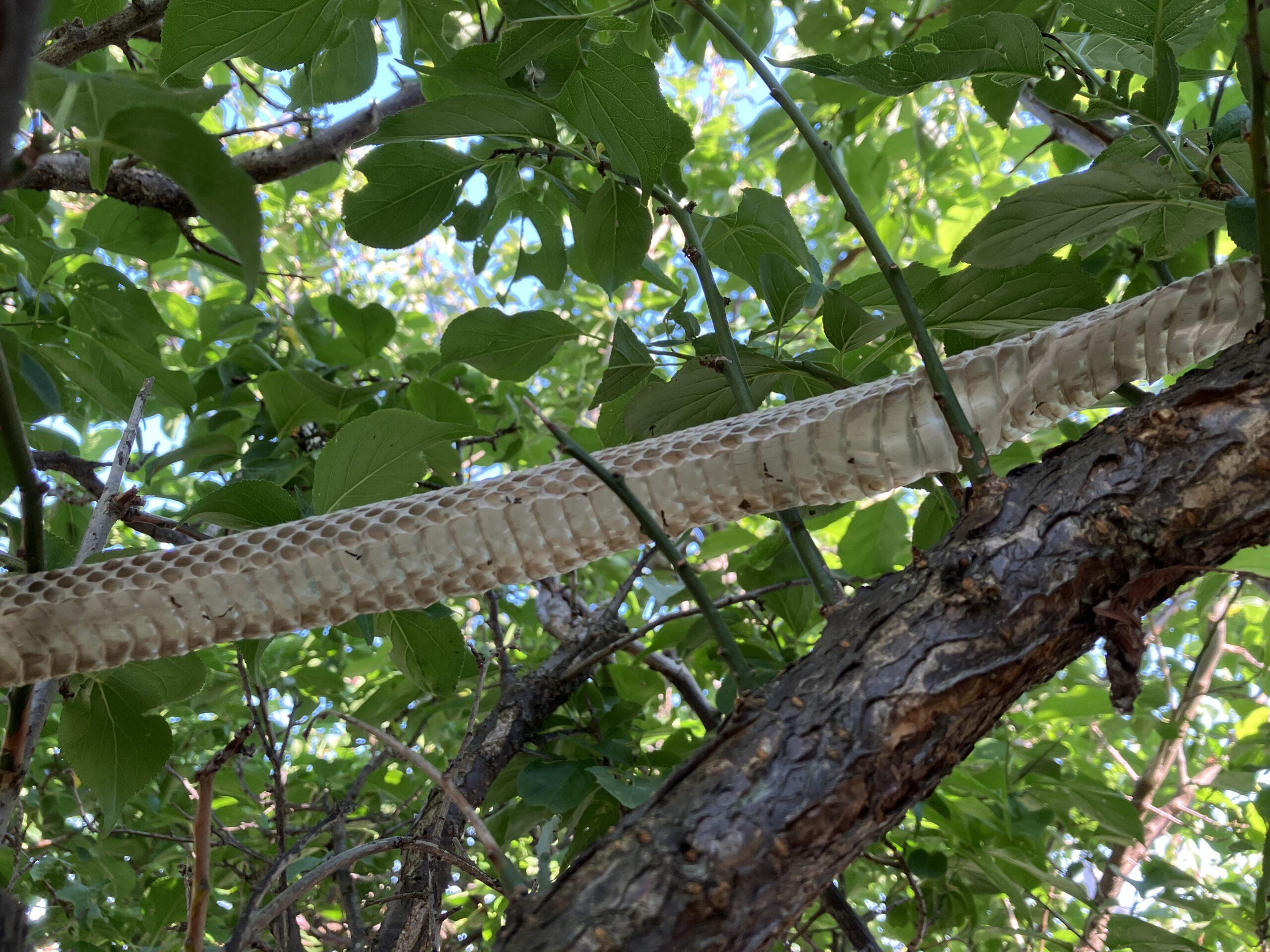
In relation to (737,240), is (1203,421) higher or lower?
lower

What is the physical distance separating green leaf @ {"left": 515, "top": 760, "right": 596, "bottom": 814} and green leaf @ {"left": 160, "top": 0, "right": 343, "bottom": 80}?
86 cm

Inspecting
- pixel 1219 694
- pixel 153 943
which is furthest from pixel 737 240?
pixel 1219 694

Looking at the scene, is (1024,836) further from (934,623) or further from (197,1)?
(197,1)

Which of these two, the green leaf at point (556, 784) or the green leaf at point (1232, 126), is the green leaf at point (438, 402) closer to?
the green leaf at point (556, 784)

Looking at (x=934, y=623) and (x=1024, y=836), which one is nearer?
(x=934, y=623)

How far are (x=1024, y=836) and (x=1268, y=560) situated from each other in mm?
514

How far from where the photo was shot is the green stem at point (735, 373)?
72 cm

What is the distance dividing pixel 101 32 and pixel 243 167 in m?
1.00

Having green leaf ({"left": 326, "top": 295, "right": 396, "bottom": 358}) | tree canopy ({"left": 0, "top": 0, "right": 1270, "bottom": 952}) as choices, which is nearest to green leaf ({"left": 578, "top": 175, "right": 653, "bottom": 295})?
tree canopy ({"left": 0, "top": 0, "right": 1270, "bottom": 952})

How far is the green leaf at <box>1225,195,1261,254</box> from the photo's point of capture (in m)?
0.69

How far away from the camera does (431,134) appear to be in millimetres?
945

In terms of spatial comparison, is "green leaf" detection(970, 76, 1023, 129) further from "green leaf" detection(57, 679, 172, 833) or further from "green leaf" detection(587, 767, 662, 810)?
"green leaf" detection(57, 679, 172, 833)

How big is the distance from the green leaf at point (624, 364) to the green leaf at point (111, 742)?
58 cm


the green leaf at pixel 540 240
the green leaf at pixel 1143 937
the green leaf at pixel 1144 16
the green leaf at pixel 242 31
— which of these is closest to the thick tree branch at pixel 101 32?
the green leaf at pixel 242 31
